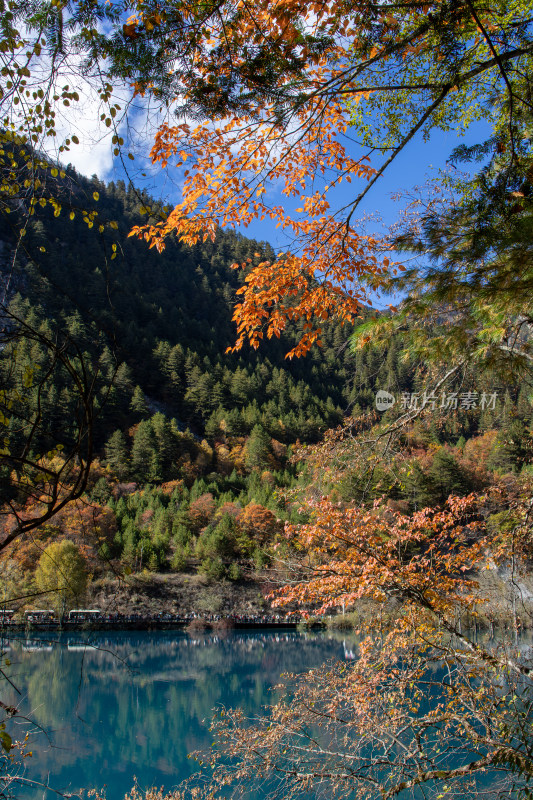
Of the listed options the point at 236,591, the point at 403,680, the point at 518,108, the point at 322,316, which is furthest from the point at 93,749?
the point at 236,591

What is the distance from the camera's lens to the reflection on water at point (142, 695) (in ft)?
37.5

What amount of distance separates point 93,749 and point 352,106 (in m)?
15.2

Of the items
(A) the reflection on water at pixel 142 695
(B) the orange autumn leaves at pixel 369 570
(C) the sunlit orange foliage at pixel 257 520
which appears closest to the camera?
(B) the orange autumn leaves at pixel 369 570

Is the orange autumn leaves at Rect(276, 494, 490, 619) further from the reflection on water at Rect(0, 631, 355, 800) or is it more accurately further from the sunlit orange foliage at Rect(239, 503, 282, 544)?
the sunlit orange foliage at Rect(239, 503, 282, 544)

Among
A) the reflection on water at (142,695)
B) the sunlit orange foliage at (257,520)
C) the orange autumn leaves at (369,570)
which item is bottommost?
the reflection on water at (142,695)

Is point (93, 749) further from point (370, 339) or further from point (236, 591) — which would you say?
point (236, 591)

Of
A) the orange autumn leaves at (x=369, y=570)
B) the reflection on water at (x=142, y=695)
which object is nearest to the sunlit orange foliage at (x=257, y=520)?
the reflection on water at (x=142, y=695)

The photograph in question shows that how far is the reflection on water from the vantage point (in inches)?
450

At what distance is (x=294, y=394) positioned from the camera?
74.4 m

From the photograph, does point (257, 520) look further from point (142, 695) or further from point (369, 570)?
point (369, 570)

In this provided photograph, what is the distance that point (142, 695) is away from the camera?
16.9m

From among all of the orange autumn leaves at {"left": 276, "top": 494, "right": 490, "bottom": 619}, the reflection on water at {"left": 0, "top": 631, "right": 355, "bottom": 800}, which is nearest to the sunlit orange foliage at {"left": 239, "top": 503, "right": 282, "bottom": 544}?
the reflection on water at {"left": 0, "top": 631, "right": 355, "bottom": 800}

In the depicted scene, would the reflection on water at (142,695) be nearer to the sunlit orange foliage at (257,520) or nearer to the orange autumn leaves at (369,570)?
the orange autumn leaves at (369,570)

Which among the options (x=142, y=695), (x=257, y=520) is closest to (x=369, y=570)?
(x=142, y=695)
